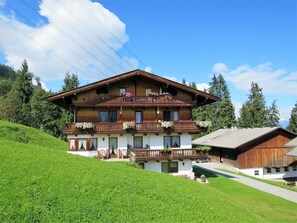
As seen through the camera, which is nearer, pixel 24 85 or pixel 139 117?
pixel 139 117

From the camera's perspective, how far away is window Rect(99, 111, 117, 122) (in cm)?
2994

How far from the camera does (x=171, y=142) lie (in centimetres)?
3031

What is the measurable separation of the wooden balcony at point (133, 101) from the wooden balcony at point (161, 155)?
215 inches

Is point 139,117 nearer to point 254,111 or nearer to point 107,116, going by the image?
point 107,116

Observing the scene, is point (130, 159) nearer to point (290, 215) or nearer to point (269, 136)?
point (290, 215)

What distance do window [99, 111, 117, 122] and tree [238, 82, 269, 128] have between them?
2357 inches

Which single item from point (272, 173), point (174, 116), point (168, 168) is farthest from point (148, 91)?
point (272, 173)

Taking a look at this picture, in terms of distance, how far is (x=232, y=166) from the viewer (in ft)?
137

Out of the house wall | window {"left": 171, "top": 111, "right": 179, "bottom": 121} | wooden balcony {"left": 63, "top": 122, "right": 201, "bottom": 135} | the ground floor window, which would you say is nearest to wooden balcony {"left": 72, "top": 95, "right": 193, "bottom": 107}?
window {"left": 171, "top": 111, "right": 179, "bottom": 121}

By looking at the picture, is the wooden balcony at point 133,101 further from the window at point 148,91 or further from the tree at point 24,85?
the tree at point 24,85

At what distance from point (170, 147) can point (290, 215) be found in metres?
14.1

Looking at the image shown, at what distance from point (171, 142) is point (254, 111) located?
58752mm

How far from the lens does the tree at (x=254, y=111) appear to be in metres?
78.2

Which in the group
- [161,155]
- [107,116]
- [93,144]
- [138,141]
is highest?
[107,116]
